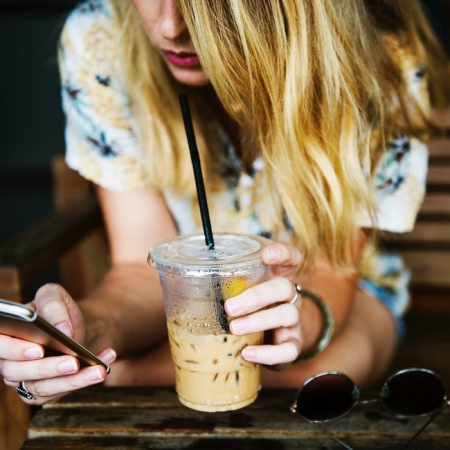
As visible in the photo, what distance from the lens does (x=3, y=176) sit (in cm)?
345

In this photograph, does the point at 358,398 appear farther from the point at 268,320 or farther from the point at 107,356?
the point at 107,356

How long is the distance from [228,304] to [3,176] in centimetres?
278

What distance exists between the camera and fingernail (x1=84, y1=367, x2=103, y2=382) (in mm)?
968

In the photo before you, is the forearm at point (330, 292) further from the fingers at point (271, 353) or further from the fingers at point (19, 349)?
the fingers at point (19, 349)

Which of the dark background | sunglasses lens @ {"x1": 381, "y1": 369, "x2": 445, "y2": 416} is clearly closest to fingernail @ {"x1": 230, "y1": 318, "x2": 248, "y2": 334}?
sunglasses lens @ {"x1": 381, "y1": 369, "x2": 445, "y2": 416}

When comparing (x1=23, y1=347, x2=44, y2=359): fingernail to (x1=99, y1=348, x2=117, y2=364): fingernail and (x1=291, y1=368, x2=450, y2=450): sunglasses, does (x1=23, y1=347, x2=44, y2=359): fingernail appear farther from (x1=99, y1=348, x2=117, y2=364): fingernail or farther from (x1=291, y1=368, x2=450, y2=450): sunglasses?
(x1=291, y1=368, x2=450, y2=450): sunglasses

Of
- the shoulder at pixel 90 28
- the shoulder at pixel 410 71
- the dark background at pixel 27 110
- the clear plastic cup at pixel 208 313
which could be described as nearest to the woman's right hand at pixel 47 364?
the clear plastic cup at pixel 208 313

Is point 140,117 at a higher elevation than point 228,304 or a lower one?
higher

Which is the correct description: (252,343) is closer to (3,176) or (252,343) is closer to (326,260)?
(326,260)

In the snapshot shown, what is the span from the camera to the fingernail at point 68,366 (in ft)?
3.08

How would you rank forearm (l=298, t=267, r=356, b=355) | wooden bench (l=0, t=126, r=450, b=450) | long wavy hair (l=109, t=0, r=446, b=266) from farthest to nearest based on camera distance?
wooden bench (l=0, t=126, r=450, b=450) < forearm (l=298, t=267, r=356, b=355) < long wavy hair (l=109, t=0, r=446, b=266)

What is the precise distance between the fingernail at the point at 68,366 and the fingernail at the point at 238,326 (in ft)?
0.75

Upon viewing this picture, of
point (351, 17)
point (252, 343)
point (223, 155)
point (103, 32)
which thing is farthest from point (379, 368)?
point (103, 32)

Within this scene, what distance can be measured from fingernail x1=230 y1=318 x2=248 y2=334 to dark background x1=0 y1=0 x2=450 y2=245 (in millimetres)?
2612
